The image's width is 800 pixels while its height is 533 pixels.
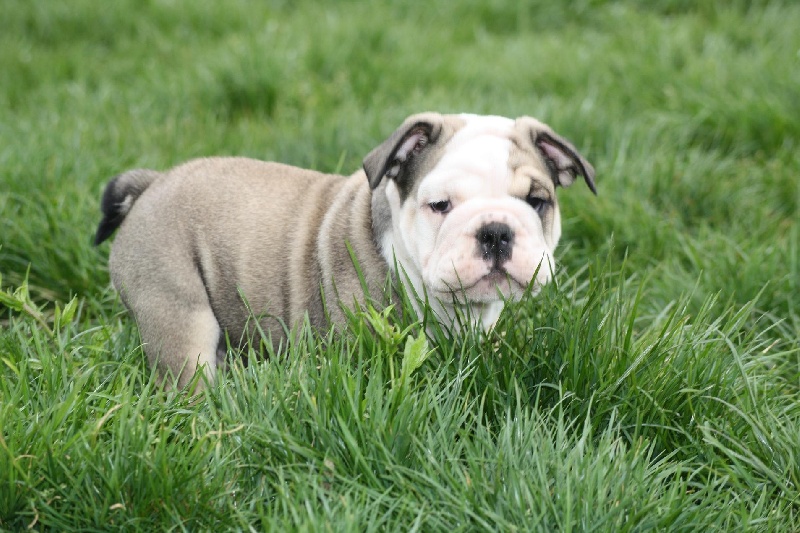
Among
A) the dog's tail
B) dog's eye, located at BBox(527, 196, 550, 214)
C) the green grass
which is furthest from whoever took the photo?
the dog's tail

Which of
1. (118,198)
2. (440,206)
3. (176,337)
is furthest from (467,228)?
(118,198)

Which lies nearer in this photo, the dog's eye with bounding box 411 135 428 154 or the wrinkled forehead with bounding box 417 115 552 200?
the wrinkled forehead with bounding box 417 115 552 200

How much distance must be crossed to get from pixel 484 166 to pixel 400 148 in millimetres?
341

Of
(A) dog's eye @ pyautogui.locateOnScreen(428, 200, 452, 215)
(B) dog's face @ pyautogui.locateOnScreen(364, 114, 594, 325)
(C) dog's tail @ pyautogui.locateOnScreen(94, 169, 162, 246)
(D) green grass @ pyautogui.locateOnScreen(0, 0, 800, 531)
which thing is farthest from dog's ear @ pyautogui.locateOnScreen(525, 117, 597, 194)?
(C) dog's tail @ pyautogui.locateOnScreen(94, 169, 162, 246)

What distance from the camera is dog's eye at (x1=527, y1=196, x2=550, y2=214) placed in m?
3.31

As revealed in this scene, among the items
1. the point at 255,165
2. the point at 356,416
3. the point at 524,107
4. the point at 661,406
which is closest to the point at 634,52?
the point at 524,107

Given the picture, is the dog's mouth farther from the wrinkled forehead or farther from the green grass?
the wrinkled forehead

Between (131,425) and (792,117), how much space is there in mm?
4597

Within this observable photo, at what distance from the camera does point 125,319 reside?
3.95 m

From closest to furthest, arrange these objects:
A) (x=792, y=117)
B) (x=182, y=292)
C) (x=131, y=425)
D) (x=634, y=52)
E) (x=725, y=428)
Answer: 1. (x=131, y=425)
2. (x=725, y=428)
3. (x=182, y=292)
4. (x=792, y=117)
5. (x=634, y=52)

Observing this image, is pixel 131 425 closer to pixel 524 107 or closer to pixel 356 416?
pixel 356 416

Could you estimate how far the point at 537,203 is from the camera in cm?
335

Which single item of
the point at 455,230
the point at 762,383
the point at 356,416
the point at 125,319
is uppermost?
the point at 455,230

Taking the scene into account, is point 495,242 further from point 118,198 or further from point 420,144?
point 118,198
